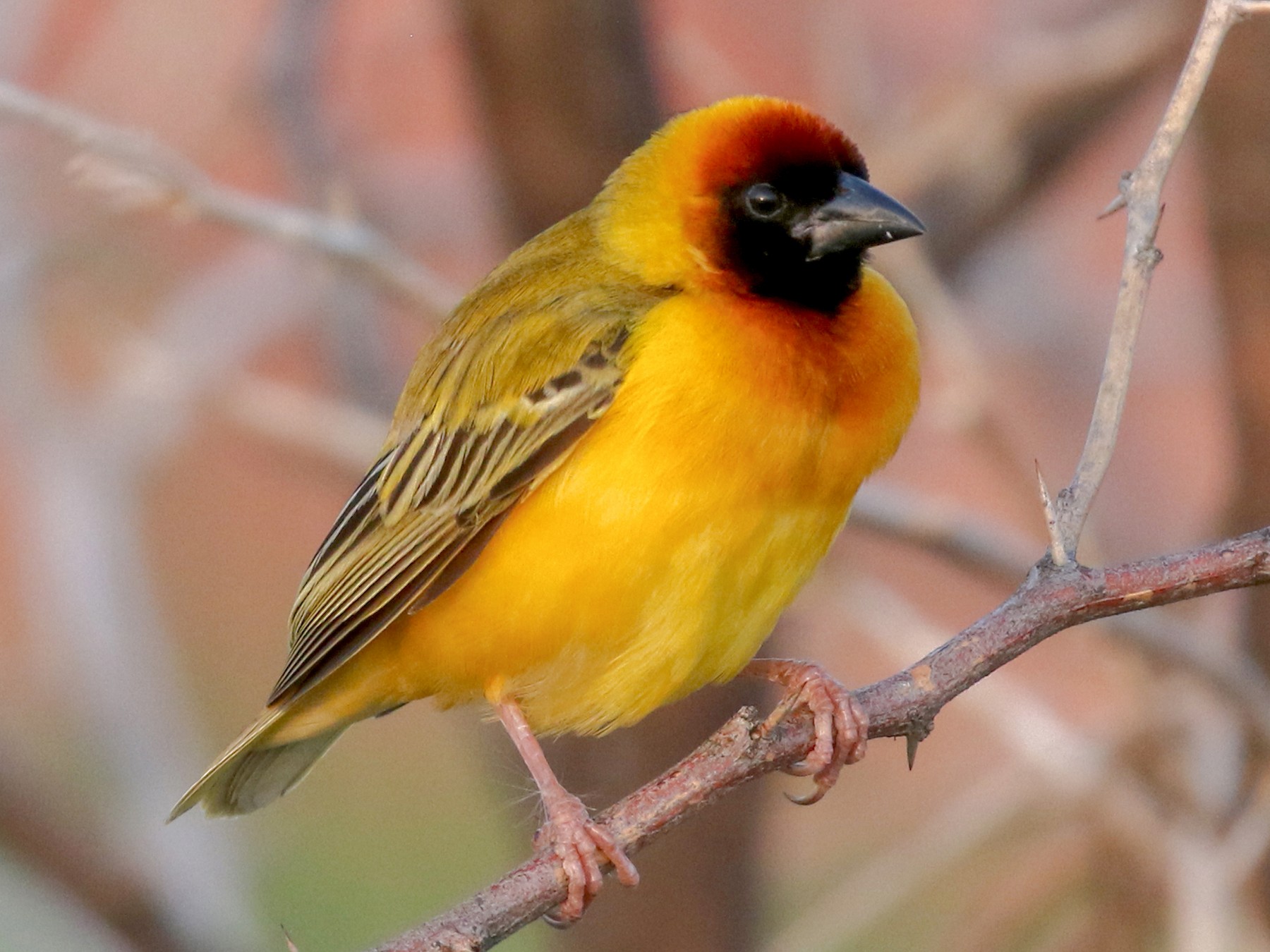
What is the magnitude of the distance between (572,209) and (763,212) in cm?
129

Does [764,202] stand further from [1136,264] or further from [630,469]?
[1136,264]

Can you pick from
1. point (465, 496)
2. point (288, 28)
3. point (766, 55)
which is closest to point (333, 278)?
point (288, 28)

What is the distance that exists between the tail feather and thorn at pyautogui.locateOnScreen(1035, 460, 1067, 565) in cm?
170

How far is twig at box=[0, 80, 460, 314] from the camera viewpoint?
347 cm

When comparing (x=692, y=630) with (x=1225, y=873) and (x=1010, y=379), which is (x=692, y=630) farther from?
(x=1010, y=379)

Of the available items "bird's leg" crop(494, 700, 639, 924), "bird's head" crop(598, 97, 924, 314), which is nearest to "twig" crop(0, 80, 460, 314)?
"bird's head" crop(598, 97, 924, 314)

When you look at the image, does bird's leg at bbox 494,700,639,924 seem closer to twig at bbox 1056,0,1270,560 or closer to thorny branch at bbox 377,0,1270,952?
thorny branch at bbox 377,0,1270,952

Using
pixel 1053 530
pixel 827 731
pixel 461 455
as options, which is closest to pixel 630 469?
pixel 461 455

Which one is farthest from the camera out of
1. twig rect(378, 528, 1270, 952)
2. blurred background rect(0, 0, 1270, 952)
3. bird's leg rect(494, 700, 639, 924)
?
blurred background rect(0, 0, 1270, 952)

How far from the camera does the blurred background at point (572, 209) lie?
4125 millimetres

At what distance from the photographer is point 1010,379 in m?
6.28

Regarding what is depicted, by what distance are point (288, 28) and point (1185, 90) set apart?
138 inches

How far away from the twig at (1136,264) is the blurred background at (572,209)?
1353 millimetres

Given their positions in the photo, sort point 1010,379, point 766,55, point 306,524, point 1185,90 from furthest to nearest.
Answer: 1. point 306,524
2. point 766,55
3. point 1010,379
4. point 1185,90
